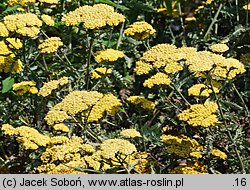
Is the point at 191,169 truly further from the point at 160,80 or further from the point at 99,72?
the point at 99,72

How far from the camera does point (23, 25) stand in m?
4.16

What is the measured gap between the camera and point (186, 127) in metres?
4.63

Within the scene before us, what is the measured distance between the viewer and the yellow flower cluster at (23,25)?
4.14 meters

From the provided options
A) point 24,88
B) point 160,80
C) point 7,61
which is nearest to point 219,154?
point 160,80

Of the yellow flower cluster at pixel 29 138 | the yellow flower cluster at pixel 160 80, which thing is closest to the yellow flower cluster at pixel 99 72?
the yellow flower cluster at pixel 160 80

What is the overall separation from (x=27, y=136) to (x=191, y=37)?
7.25ft

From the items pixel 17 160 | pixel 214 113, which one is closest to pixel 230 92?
pixel 214 113

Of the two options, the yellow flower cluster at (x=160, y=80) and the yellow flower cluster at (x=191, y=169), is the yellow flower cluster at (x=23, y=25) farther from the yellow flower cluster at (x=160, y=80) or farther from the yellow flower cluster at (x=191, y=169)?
the yellow flower cluster at (x=191, y=169)

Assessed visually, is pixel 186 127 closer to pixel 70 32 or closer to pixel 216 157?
pixel 216 157

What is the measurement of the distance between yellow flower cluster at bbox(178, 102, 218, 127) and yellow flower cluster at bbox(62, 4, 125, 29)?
741 millimetres

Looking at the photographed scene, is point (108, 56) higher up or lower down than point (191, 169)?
higher up

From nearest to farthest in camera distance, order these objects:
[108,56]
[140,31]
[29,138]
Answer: [29,138]
[140,31]
[108,56]

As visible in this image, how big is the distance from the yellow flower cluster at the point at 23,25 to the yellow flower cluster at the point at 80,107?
0.58 m

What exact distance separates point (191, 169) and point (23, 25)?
4.63 feet
